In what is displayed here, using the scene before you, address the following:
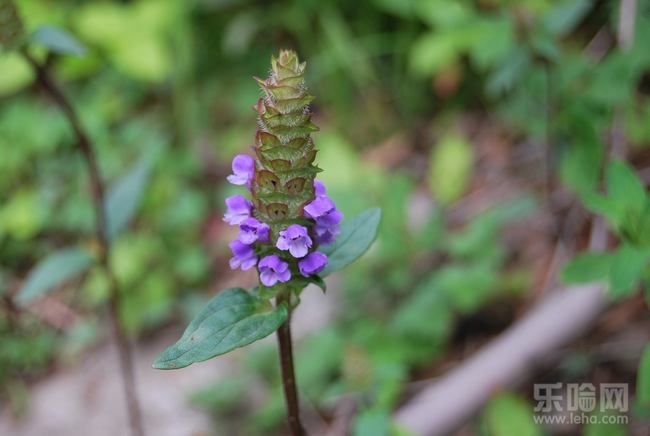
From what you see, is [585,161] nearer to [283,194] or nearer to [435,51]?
[435,51]

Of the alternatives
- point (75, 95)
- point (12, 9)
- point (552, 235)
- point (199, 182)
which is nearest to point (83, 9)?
point (75, 95)

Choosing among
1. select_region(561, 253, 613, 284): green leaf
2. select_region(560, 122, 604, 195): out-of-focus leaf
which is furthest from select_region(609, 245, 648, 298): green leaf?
select_region(560, 122, 604, 195): out-of-focus leaf

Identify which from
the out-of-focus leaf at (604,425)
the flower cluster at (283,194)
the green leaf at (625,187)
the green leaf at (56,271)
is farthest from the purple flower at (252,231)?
the out-of-focus leaf at (604,425)

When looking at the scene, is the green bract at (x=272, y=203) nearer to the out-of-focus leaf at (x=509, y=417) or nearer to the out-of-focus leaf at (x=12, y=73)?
the out-of-focus leaf at (x=509, y=417)

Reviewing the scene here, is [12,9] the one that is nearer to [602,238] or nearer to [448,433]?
[448,433]

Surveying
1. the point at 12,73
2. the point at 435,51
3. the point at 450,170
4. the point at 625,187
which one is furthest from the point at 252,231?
the point at 12,73
